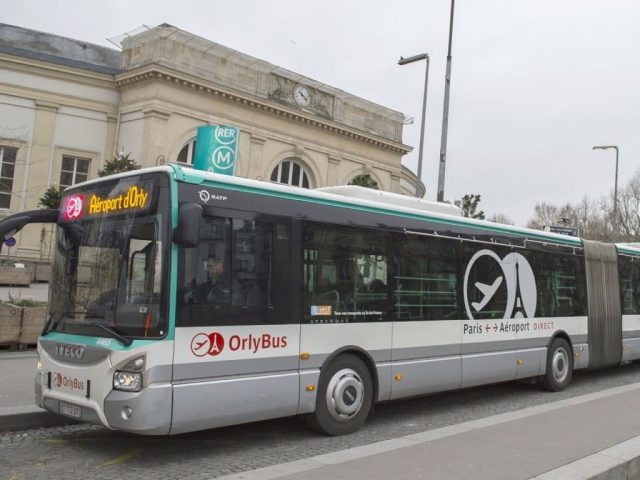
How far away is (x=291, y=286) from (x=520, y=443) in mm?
2991

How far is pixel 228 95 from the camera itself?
33375 millimetres

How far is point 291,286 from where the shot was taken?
6.67 metres

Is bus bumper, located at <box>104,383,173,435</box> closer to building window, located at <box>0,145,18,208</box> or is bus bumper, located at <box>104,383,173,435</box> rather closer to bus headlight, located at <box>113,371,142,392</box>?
bus headlight, located at <box>113,371,142,392</box>

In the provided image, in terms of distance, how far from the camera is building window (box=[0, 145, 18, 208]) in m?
30.0

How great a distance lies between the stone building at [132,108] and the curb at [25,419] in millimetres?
23304

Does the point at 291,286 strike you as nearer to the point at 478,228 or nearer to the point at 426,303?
the point at 426,303

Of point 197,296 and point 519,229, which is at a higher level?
point 519,229

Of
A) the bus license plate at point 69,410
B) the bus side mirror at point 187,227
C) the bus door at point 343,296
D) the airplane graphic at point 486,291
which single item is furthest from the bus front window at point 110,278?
the airplane graphic at point 486,291

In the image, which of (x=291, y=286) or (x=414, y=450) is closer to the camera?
(x=414, y=450)

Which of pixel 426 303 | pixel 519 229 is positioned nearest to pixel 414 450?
pixel 426 303

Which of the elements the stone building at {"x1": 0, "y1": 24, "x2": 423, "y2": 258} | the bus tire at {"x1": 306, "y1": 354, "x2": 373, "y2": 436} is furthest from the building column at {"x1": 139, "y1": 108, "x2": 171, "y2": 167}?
the bus tire at {"x1": 306, "y1": 354, "x2": 373, "y2": 436}

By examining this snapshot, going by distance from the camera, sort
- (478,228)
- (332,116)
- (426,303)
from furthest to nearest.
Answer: (332,116) < (478,228) < (426,303)

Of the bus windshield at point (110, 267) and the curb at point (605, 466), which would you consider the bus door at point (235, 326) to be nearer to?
the bus windshield at point (110, 267)

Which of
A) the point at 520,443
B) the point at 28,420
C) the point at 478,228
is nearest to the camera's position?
the point at 520,443
